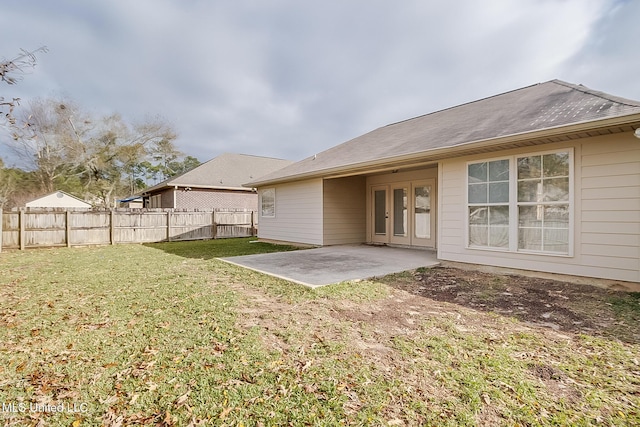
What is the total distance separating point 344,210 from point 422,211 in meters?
2.56

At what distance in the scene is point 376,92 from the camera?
14.9 meters

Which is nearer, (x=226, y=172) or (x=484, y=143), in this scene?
(x=484, y=143)

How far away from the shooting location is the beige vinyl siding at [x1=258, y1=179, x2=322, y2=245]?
995 cm

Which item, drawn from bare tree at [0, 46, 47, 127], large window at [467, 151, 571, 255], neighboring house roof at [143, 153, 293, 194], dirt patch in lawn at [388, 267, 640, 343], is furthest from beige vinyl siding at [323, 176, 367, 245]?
neighboring house roof at [143, 153, 293, 194]

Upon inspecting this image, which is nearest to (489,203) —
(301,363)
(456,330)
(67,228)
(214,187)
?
(456,330)

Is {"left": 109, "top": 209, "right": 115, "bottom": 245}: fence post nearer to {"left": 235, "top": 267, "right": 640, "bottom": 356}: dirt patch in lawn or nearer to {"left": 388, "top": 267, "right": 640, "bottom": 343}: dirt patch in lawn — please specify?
{"left": 235, "top": 267, "right": 640, "bottom": 356}: dirt patch in lawn

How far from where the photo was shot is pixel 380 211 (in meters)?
10.5

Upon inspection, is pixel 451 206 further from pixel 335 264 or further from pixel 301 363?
pixel 301 363

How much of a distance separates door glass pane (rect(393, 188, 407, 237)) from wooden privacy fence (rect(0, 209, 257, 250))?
8.41 m

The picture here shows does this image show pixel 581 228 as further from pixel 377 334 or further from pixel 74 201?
pixel 74 201

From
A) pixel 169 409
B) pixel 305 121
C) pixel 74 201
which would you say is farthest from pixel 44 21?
pixel 74 201

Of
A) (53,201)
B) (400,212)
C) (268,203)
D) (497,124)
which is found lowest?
(400,212)

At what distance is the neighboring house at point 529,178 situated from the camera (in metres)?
4.55

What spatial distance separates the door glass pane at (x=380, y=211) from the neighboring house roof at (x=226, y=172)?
905 cm
